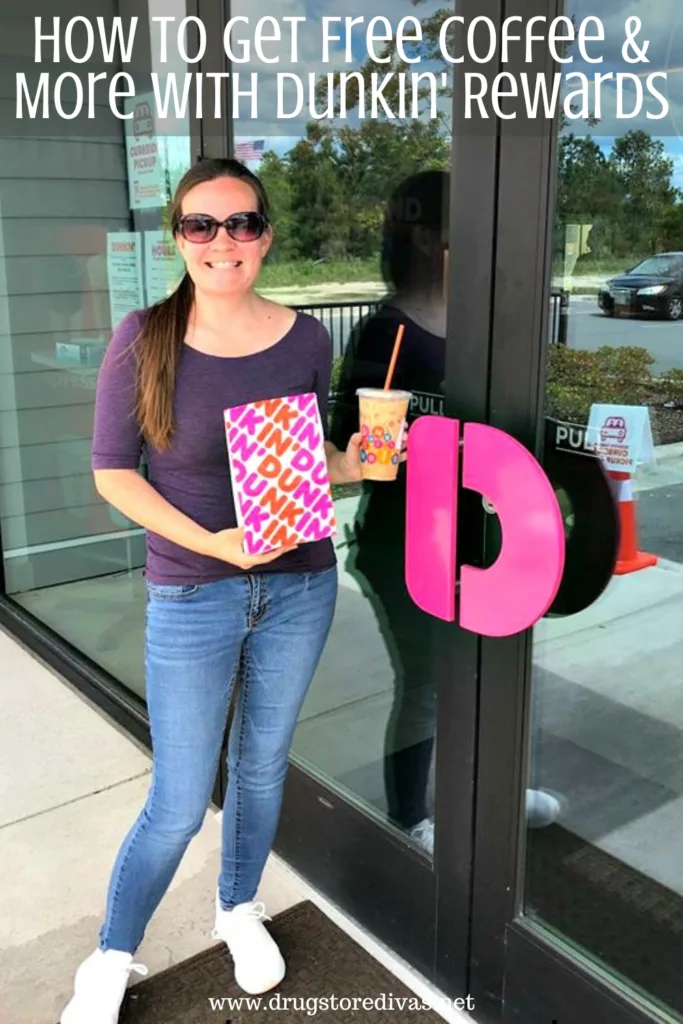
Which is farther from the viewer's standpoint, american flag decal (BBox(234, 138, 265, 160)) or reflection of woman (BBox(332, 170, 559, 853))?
american flag decal (BBox(234, 138, 265, 160))

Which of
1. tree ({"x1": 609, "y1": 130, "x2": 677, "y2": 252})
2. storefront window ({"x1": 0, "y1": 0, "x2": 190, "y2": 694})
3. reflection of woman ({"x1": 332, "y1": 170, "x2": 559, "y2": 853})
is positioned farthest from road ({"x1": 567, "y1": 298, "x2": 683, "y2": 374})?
storefront window ({"x1": 0, "y1": 0, "x2": 190, "y2": 694})

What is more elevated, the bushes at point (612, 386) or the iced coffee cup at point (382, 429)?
the bushes at point (612, 386)

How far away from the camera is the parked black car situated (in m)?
1.48

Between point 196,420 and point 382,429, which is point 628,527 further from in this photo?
point 196,420

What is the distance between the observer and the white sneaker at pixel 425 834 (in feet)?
6.97

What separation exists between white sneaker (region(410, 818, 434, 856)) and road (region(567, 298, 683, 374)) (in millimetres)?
1093

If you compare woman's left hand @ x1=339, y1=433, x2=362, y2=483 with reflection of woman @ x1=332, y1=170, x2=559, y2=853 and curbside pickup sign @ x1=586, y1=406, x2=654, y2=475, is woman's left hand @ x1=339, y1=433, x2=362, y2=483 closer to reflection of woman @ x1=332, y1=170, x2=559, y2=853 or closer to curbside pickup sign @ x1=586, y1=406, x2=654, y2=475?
reflection of woman @ x1=332, y1=170, x2=559, y2=853

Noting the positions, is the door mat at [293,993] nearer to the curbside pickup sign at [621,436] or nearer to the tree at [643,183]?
the curbside pickup sign at [621,436]

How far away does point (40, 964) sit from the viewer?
7.23ft

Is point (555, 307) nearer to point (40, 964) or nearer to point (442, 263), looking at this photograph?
point (442, 263)

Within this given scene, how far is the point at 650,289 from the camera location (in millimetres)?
1520

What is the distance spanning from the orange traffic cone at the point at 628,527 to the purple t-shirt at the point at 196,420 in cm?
59

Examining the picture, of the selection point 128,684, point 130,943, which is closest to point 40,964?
point 130,943

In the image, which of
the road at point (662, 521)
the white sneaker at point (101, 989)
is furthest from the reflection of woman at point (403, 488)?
the white sneaker at point (101, 989)
